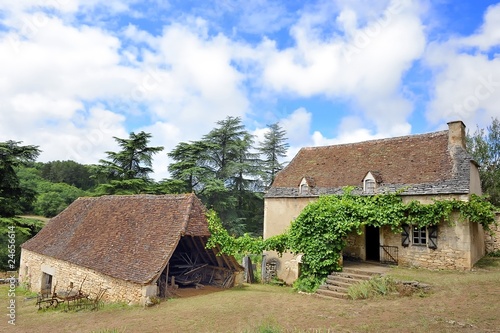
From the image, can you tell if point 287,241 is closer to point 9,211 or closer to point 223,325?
point 223,325

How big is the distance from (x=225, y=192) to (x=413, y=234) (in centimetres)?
1860

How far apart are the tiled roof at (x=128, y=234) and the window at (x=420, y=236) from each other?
976 cm

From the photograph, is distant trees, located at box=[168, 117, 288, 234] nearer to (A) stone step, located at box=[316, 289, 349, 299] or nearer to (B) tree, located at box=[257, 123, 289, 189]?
(B) tree, located at box=[257, 123, 289, 189]

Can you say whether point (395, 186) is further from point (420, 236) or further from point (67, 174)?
point (67, 174)

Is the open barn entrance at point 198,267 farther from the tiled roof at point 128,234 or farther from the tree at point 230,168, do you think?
the tree at point 230,168

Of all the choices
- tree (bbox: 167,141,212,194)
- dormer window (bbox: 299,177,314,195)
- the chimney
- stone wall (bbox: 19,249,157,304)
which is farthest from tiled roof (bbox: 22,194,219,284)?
the chimney

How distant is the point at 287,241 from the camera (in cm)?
1620

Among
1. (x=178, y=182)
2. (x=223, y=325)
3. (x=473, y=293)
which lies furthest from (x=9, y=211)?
(x=473, y=293)

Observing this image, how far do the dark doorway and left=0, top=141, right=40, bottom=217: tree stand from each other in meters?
23.1

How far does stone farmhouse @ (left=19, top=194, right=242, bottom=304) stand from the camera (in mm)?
12844

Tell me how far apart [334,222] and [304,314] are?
5727 mm

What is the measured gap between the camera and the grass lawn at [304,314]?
8.64m

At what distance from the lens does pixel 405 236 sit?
1638cm

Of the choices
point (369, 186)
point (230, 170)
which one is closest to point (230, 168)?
point (230, 170)
